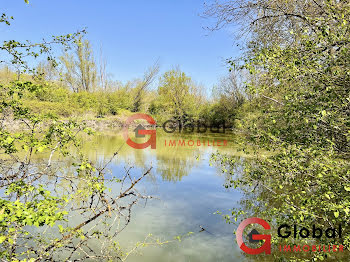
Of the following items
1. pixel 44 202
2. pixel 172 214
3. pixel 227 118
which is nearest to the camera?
pixel 44 202

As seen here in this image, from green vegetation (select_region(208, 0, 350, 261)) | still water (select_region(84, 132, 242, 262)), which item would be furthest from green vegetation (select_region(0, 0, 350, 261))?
still water (select_region(84, 132, 242, 262))

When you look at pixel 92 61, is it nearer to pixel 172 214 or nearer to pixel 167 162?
pixel 167 162

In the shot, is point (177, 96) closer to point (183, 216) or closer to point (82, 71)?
point (82, 71)

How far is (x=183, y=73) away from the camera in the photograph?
26.5 m

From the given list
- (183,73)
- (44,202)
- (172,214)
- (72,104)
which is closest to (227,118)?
(183,73)

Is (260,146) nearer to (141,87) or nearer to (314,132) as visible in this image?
(314,132)

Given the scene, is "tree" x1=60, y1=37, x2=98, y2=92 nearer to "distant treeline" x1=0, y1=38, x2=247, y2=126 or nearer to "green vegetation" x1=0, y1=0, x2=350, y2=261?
"distant treeline" x1=0, y1=38, x2=247, y2=126

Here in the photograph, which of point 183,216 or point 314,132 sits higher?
point 314,132

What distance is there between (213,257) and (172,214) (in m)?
1.38

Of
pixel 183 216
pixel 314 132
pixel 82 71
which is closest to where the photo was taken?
pixel 314 132

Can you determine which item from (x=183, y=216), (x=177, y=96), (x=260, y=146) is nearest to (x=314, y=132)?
(x=260, y=146)

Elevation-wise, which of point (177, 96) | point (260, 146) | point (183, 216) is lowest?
point (183, 216)

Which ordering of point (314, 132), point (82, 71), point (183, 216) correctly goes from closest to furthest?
point (314, 132) < point (183, 216) < point (82, 71)

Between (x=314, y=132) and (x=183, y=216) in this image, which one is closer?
(x=314, y=132)
